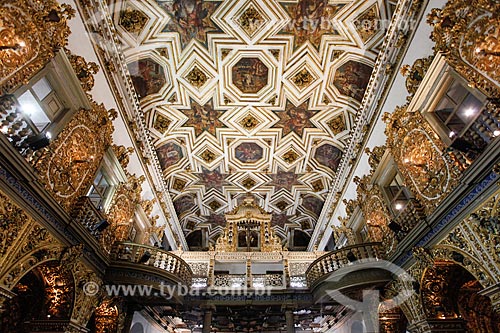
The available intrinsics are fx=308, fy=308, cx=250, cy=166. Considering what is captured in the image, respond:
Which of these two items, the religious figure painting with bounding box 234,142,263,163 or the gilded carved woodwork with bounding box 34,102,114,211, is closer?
the gilded carved woodwork with bounding box 34,102,114,211

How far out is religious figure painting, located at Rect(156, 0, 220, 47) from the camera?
8.38 metres

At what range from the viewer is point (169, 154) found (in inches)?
511

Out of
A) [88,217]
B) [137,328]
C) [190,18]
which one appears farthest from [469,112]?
[137,328]

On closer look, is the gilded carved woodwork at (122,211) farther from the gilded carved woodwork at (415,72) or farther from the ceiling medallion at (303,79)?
the gilded carved woodwork at (415,72)

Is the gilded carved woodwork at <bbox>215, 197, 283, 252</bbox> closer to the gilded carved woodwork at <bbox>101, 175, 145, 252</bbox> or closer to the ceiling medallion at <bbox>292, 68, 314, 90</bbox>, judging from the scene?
the gilded carved woodwork at <bbox>101, 175, 145, 252</bbox>

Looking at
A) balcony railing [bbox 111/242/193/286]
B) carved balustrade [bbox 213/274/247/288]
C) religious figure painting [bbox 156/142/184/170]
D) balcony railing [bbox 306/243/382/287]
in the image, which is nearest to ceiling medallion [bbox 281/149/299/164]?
religious figure painting [bbox 156/142/184/170]

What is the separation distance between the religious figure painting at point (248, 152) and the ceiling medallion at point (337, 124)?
10.4 ft

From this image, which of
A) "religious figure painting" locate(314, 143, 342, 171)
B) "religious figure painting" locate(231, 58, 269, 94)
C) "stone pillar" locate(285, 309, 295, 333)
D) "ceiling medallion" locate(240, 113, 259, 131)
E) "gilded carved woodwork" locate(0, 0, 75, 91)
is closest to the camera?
"gilded carved woodwork" locate(0, 0, 75, 91)

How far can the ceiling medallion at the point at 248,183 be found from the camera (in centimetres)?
1522

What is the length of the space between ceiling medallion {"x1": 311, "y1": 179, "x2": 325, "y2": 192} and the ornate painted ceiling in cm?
7

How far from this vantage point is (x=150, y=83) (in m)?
10.0

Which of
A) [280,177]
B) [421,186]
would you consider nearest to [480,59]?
[421,186]

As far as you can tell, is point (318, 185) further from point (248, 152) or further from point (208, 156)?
point (208, 156)

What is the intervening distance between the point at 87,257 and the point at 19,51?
444 cm
